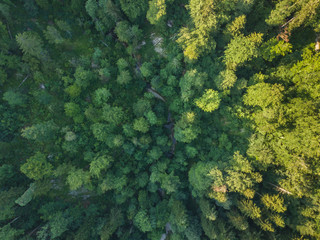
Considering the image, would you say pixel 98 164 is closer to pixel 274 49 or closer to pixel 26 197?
pixel 26 197

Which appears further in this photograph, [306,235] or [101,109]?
[101,109]

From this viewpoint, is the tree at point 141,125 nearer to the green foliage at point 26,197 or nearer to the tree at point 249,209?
the tree at point 249,209

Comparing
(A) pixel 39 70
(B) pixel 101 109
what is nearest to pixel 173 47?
(B) pixel 101 109

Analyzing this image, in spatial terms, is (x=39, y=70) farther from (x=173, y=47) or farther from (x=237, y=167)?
(x=237, y=167)

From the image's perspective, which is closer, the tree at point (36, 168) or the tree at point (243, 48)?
the tree at point (243, 48)

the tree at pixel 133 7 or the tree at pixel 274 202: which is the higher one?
the tree at pixel 133 7

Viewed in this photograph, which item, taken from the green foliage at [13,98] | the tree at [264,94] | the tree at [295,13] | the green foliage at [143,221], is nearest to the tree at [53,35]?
the green foliage at [13,98]
